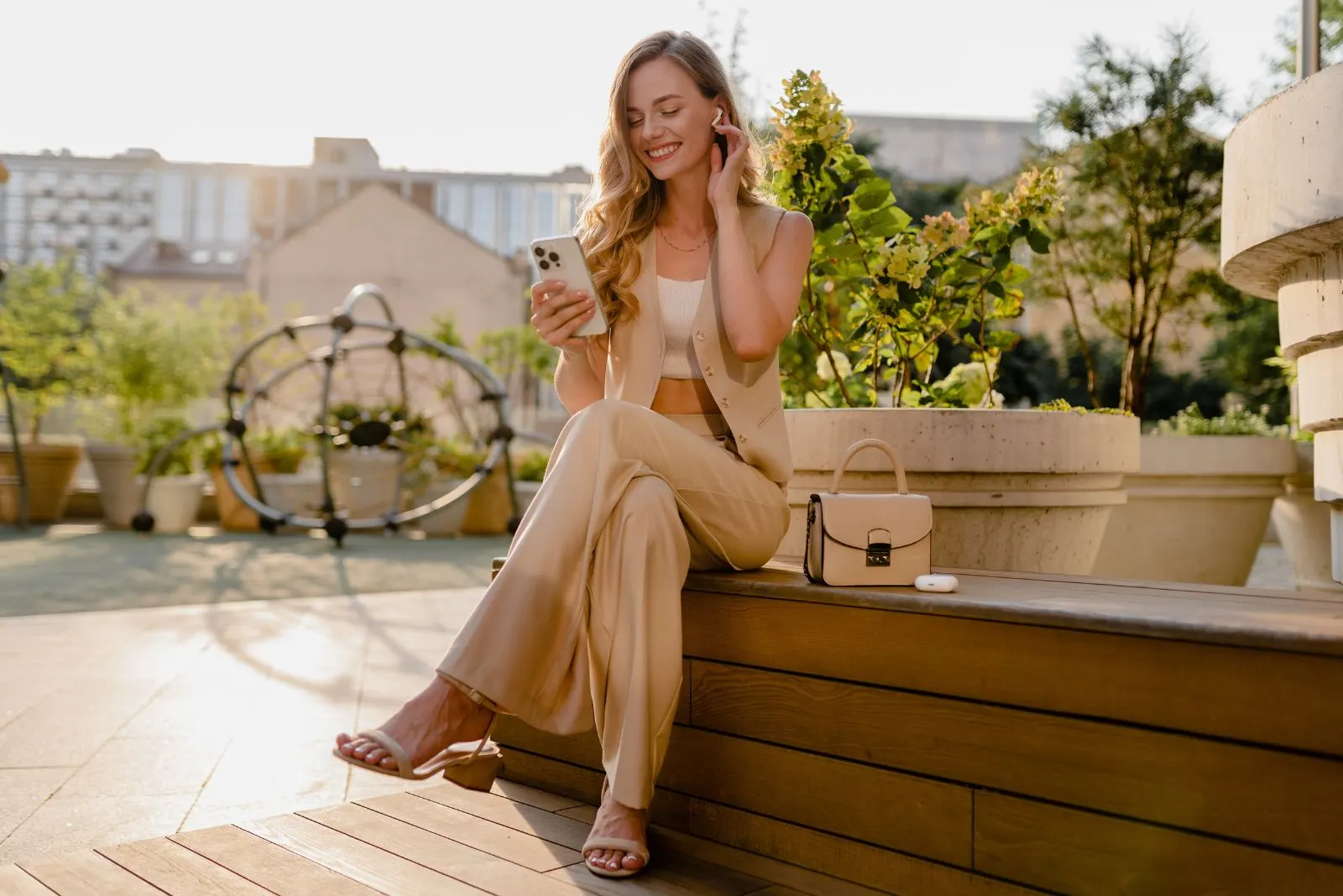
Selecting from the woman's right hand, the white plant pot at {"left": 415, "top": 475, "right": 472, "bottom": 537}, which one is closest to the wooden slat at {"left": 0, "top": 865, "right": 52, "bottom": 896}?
the woman's right hand

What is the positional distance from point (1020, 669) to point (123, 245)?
1535 inches

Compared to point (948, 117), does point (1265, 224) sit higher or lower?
lower

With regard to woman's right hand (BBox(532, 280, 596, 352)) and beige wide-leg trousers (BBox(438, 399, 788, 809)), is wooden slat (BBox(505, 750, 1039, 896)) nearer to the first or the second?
beige wide-leg trousers (BBox(438, 399, 788, 809))

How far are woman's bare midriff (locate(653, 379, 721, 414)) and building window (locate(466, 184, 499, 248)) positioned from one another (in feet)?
103

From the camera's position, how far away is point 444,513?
8.87 meters

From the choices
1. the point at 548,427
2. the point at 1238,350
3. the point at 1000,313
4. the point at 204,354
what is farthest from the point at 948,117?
the point at 1000,313

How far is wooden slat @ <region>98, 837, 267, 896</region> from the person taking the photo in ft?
4.95

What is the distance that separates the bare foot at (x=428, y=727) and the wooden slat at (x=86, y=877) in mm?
331

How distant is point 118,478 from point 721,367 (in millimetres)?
8387

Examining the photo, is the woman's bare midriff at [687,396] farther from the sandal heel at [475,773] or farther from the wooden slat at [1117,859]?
the wooden slat at [1117,859]

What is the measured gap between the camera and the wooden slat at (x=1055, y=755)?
114 centimetres

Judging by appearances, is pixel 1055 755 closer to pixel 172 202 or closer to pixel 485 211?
pixel 485 211

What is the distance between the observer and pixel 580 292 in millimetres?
1912

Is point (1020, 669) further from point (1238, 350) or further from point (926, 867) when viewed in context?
point (1238, 350)
